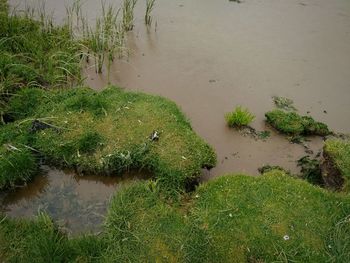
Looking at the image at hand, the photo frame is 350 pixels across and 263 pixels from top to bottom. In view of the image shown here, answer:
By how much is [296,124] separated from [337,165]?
0.70 metres

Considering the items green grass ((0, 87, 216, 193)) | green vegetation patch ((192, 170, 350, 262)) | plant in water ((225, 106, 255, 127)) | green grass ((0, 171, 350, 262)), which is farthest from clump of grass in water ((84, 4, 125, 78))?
green vegetation patch ((192, 170, 350, 262))

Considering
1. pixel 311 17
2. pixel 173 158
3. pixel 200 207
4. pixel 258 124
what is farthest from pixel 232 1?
pixel 200 207

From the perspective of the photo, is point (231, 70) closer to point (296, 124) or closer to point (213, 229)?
point (296, 124)

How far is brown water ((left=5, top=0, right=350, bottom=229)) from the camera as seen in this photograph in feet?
10.8

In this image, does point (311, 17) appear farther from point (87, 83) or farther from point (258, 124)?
point (87, 83)

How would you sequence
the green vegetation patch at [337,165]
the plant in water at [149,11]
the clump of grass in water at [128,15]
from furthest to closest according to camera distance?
the plant in water at [149,11] → the clump of grass in water at [128,15] → the green vegetation patch at [337,165]

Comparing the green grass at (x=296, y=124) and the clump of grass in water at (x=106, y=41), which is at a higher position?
the clump of grass in water at (x=106, y=41)

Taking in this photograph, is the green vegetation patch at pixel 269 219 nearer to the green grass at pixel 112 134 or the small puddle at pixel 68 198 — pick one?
the green grass at pixel 112 134

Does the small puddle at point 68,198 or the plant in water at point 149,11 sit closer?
the small puddle at point 68,198

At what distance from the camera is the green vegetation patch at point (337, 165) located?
123 inches

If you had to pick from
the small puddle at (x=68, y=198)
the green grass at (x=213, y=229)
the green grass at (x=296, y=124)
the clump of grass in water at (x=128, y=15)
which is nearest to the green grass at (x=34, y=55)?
the clump of grass in water at (x=128, y=15)

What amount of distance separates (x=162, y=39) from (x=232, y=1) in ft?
4.57

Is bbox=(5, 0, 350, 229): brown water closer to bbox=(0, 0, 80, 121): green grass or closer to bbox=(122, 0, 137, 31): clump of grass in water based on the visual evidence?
bbox=(122, 0, 137, 31): clump of grass in water

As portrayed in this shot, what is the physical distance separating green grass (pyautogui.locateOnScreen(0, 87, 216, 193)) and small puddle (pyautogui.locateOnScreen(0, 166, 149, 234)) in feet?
0.29
